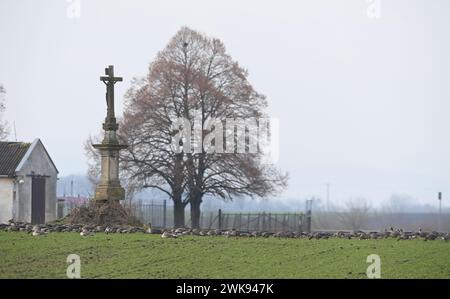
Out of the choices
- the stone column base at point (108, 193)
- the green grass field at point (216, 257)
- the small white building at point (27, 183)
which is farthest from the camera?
the small white building at point (27, 183)

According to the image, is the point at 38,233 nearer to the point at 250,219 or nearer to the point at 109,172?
the point at 109,172

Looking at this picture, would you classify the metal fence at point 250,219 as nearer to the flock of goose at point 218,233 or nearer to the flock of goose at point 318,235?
the flock of goose at point 218,233

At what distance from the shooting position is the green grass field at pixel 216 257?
776 inches

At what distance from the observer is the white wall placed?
140 ft

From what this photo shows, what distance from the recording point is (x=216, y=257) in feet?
71.3

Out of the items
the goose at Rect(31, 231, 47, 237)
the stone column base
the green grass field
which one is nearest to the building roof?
the stone column base

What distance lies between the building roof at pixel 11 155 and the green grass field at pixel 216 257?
17893 millimetres

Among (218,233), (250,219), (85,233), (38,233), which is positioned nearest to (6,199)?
→ (250,219)

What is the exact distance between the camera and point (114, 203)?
30750 millimetres

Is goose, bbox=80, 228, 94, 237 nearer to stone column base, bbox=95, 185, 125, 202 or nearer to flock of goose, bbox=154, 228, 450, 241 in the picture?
flock of goose, bbox=154, 228, 450, 241

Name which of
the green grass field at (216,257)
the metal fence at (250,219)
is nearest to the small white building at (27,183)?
the metal fence at (250,219)

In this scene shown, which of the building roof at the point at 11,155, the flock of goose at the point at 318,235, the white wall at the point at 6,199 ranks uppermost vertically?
the building roof at the point at 11,155

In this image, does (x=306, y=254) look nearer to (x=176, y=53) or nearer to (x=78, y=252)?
(x=78, y=252)
